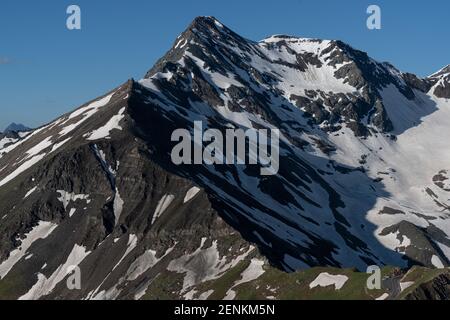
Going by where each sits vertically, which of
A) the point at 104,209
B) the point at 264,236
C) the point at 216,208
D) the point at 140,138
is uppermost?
the point at 140,138

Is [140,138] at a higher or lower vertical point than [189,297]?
higher

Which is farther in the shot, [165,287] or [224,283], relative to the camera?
[165,287]

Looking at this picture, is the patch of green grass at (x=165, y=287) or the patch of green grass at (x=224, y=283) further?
the patch of green grass at (x=165, y=287)

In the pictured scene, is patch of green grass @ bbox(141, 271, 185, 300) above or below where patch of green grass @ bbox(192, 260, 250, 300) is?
above

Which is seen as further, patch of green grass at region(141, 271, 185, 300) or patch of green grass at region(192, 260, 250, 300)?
patch of green grass at region(141, 271, 185, 300)

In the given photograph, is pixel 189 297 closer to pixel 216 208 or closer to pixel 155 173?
pixel 216 208

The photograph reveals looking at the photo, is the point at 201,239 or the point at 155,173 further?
the point at 155,173

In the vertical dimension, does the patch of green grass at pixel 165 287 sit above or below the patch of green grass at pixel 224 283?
above

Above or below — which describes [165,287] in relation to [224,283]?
above
